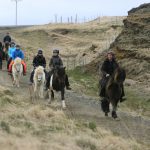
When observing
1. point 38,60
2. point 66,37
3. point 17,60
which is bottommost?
point 17,60

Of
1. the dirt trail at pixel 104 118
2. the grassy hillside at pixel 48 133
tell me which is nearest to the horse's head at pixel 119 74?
the dirt trail at pixel 104 118

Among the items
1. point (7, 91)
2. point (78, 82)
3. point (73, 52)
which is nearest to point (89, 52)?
point (73, 52)

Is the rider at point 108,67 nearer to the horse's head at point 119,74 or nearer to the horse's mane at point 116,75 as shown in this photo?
the horse's mane at point 116,75

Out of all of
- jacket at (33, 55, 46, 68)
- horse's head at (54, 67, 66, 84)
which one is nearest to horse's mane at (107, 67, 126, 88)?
horse's head at (54, 67, 66, 84)

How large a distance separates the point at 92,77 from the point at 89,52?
11.7 metres

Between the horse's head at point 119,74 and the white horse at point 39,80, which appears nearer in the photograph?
the horse's head at point 119,74

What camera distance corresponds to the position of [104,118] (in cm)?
2092

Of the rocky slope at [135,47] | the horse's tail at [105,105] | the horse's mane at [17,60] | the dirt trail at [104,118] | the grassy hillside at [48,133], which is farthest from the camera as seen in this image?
the rocky slope at [135,47]

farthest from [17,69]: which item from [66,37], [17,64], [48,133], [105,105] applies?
[66,37]

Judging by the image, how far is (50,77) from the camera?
23781 mm

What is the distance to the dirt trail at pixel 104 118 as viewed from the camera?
17906mm

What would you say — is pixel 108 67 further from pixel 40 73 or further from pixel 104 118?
pixel 40 73

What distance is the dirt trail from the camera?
17906 millimetres

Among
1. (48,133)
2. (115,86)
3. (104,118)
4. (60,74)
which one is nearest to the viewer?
(48,133)
